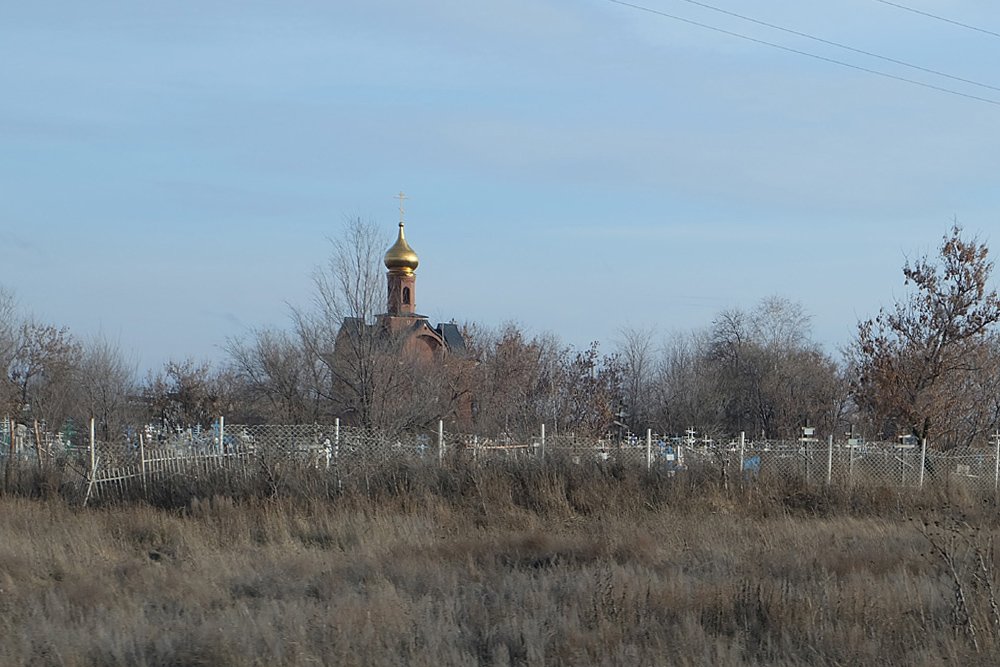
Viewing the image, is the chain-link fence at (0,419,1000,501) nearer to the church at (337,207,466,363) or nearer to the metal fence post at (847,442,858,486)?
the metal fence post at (847,442,858,486)

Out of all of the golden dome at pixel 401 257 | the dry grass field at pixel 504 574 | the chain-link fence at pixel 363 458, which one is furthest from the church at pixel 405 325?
the dry grass field at pixel 504 574

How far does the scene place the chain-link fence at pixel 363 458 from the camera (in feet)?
52.9

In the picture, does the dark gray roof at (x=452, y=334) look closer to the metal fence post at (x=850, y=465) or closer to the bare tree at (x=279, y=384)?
the bare tree at (x=279, y=384)

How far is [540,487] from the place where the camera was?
15438mm

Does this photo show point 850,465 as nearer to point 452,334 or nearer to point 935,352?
point 935,352

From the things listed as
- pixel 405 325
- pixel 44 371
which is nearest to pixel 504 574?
pixel 405 325

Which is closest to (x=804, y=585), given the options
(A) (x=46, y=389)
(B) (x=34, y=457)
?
(B) (x=34, y=457)

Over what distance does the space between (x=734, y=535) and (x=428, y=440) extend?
7.16m

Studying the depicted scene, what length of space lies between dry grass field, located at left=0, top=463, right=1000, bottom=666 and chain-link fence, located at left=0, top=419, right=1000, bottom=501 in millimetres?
387

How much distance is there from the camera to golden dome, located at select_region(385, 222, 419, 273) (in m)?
48.6

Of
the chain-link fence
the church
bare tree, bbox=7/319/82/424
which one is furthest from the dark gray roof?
the chain-link fence

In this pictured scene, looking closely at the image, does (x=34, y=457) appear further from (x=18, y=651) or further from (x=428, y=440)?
(x=18, y=651)

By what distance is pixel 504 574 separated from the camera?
9.97 metres

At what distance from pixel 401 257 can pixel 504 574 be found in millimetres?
39476
